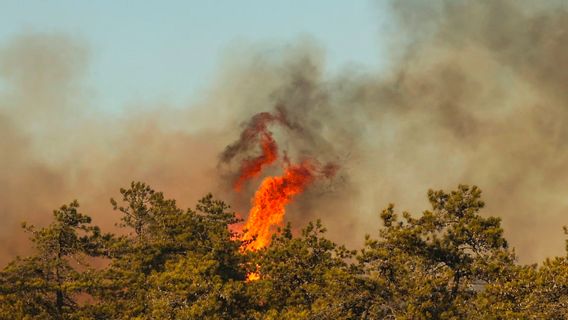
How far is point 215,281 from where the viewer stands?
1384 inches

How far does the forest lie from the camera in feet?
92.7

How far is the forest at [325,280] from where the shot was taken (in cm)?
2825

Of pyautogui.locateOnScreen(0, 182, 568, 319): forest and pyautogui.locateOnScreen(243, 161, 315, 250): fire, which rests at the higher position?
pyautogui.locateOnScreen(243, 161, 315, 250): fire

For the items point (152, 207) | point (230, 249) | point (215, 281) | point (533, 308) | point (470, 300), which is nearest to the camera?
point (533, 308)

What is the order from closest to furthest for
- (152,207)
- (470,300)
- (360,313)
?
1. (470,300)
2. (360,313)
3. (152,207)

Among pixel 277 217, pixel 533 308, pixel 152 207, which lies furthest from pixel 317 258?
pixel 277 217

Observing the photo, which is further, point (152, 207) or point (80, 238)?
point (152, 207)

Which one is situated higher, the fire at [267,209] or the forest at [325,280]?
→ the fire at [267,209]

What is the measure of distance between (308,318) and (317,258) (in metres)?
7.15

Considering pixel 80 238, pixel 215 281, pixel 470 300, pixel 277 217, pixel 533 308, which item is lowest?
pixel 533 308

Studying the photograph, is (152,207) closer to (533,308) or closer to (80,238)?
(80,238)

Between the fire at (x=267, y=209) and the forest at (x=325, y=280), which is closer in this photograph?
the forest at (x=325, y=280)

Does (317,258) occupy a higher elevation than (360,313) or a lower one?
higher

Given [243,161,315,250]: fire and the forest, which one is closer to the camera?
the forest
